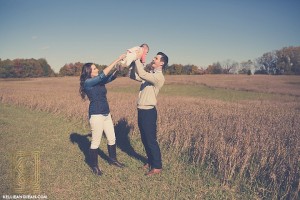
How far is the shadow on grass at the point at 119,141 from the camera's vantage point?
7.59m

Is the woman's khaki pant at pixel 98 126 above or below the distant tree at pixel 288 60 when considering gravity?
below

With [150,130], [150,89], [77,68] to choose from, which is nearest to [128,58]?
[150,89]

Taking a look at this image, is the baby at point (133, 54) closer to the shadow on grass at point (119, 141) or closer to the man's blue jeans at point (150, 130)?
the man's blue jeans at point (150, 130)

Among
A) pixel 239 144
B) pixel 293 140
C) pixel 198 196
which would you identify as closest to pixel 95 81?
pixel 198 196

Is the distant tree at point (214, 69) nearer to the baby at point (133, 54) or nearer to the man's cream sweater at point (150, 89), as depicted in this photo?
the man's cream sweater at point (150, 89)

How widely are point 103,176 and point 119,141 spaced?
288 cm

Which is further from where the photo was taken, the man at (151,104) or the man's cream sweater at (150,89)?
the man at (151,104)

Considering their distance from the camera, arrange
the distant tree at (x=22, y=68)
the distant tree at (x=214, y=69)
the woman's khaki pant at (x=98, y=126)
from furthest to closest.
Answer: the distant tree at (x=214, y=69), the distant tree at (x=22, y=68), the woman's khaki pant at (x=98, y=126)

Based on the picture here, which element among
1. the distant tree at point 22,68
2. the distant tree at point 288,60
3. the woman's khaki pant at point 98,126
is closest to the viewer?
the woman's khaki pant at point 98,126

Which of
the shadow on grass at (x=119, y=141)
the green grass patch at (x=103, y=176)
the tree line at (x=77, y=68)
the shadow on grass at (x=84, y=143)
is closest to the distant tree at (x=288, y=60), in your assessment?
the tree line at (x=77, y=68)

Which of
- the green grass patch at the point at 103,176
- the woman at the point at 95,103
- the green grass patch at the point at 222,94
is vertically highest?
the woman at the point at 95,103

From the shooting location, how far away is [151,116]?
5.92 meters

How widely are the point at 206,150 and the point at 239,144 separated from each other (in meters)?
0.90

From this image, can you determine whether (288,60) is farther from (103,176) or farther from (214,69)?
(103,176)
